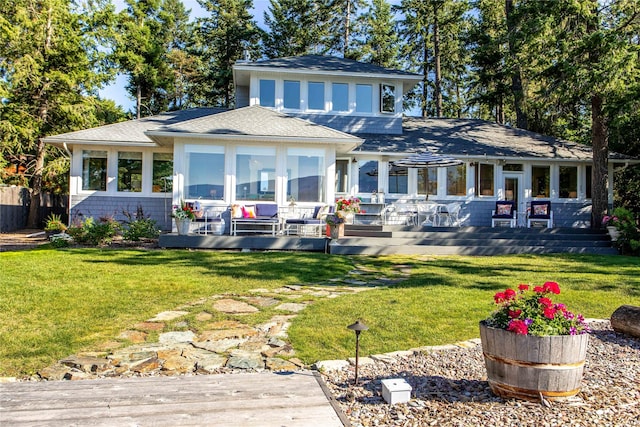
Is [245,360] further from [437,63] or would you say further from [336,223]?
[437,63]

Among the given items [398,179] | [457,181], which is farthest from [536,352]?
[457,181]

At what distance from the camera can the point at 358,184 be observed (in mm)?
15812

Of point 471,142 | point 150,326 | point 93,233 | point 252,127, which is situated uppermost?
point 471,142

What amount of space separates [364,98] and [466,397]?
50.4 feet

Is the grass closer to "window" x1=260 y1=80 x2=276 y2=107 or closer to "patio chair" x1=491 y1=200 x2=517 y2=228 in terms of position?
"patio chair" x1=491 y1=200 x2=517 y2=228

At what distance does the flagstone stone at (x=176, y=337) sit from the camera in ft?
14.8

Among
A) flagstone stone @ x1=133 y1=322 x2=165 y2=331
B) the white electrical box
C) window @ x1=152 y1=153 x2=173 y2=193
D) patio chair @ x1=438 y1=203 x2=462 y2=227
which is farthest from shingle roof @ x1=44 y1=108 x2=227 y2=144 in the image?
the white electrical box

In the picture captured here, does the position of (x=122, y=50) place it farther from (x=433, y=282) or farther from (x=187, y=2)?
(x=433, y=282)

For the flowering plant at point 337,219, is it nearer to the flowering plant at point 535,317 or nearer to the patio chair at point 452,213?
the patio chair at point 452,213

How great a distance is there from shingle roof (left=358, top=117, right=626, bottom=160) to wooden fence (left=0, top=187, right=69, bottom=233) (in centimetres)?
1287

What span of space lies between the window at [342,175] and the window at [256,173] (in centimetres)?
334

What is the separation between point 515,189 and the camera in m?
16.9

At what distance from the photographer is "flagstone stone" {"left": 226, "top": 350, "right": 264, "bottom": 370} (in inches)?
154

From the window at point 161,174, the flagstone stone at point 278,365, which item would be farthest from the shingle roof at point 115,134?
the flagstone stone at point 278,365
